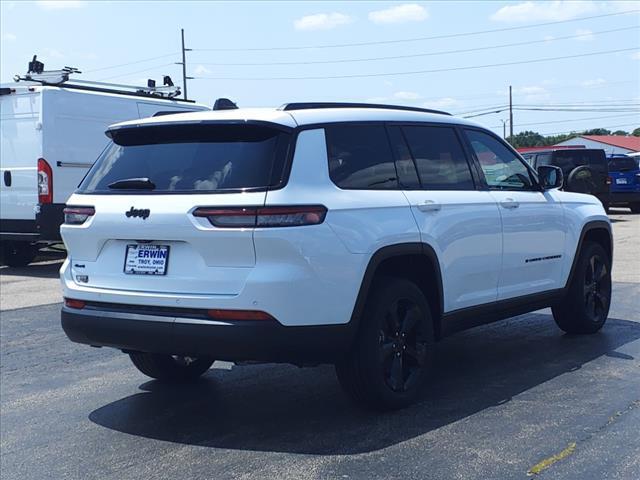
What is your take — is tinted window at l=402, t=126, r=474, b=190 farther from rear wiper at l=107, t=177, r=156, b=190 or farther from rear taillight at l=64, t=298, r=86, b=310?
rear taillight at l=64, t=298, r=86, b=310

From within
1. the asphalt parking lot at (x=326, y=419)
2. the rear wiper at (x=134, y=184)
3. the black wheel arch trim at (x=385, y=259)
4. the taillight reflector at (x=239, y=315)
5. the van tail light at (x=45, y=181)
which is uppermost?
the van tail light at (x=45, y=181)

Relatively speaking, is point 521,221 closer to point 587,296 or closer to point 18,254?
point 587,296

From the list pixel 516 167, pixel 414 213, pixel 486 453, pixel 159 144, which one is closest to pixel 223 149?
pixel 159 144

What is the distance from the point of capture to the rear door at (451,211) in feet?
18.0

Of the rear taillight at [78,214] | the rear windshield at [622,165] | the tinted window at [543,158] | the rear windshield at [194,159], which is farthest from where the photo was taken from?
the rear windshield at [622,165]

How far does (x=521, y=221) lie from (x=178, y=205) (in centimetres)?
287

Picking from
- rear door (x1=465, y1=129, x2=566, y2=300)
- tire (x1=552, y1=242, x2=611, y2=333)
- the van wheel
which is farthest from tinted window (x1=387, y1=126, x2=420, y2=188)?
the van wheel

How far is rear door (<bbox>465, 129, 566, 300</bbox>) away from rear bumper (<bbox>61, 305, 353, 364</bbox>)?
2.00m

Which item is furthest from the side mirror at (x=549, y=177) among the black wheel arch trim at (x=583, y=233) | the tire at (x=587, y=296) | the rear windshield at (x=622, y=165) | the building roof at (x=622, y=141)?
the building roof at (x=622, y=141)

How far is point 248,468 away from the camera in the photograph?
4.37 metres

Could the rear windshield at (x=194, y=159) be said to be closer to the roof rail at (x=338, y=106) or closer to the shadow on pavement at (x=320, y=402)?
the roof rail at (x=338, y=106)

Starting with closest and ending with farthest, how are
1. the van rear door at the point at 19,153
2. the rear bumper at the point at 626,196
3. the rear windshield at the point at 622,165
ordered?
the van rear door at the point at 19,153
the rear bumper at the point at 626,196
the rear windshield at the point at 622,165

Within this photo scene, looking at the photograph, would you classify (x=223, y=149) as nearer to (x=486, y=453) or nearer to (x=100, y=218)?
(x=100, y=218)

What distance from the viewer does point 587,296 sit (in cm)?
745
